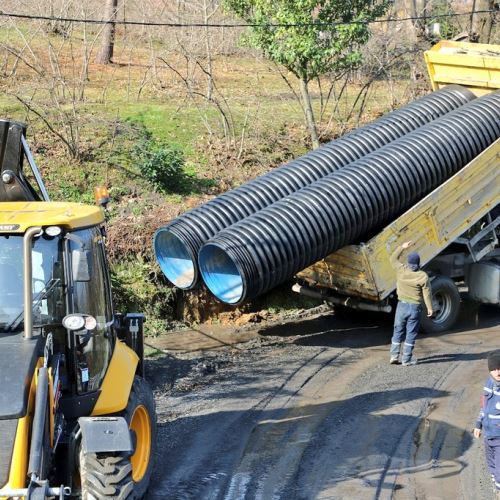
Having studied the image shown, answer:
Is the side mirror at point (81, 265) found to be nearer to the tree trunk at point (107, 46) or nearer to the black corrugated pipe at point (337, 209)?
the black corrugated pipe at point (337, 209)

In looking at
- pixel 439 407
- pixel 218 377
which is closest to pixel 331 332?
pixel 218 377

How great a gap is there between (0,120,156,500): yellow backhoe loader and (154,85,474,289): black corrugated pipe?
5446mm

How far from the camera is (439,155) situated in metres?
13.4

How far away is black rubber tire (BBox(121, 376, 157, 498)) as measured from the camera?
694 cm

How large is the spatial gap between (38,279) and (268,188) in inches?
289

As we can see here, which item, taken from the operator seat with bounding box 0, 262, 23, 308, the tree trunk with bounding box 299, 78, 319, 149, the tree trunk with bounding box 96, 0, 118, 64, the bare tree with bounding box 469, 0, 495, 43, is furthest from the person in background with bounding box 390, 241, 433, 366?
the tree trunk with bounding box 96, 0, 118, 64

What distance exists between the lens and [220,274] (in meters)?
12.7

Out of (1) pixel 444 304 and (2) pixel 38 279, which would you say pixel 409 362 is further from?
(2) pixel 38 279

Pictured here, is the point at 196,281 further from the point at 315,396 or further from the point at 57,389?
the point at 57,389

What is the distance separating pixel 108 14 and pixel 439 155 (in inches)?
487

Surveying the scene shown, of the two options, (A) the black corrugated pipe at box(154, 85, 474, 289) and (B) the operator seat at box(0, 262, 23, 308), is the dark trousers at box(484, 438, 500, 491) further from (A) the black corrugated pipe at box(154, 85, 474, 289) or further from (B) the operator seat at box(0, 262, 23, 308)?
(A) the black corrugated pipe at box(154, 85, 474, 289)

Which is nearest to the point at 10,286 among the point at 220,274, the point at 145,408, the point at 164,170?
the point at 145,408

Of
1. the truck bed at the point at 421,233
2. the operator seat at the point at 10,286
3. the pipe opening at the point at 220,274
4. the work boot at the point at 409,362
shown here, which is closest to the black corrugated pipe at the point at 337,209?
the pipe opening at the point at 220,274

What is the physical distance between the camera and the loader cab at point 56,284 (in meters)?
6.23
